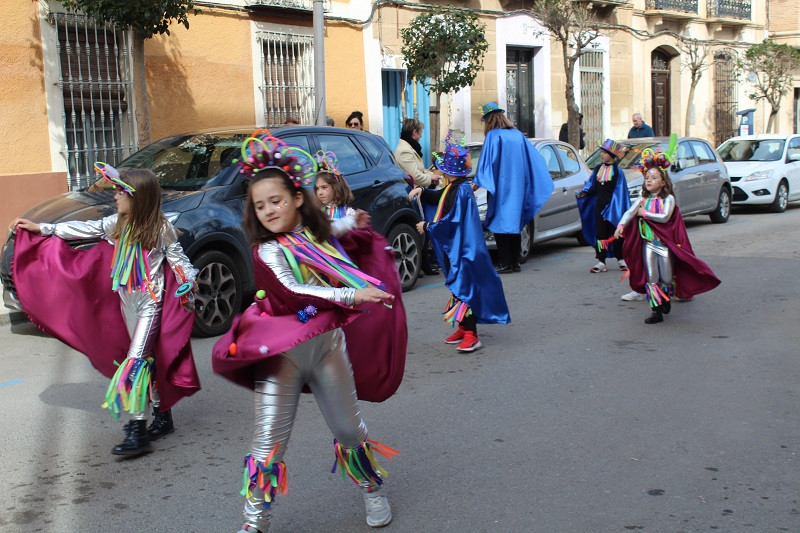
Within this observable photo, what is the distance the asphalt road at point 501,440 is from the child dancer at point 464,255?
12.2 inches

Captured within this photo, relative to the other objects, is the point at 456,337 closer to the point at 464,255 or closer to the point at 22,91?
the point at 464,255

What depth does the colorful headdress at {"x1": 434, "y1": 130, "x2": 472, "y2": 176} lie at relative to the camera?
6.97 m

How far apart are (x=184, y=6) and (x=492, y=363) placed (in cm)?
748

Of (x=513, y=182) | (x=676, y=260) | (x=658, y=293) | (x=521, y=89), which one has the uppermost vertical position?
(x=521, y=89)

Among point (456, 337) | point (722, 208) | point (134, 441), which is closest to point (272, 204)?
point (134, 441)

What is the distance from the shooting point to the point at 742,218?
17.1 meters

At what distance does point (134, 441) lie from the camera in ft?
16.4

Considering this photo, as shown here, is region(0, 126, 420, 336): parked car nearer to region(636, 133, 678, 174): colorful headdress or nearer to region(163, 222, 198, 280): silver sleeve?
region(163, 222, 198, 280): silver sleeve

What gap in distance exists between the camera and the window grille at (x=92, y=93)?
41.9ft

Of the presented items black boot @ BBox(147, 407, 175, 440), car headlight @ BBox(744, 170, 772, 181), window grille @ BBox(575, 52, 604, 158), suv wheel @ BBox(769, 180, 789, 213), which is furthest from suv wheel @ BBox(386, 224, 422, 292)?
window grille @ BBox(575, 52, 604, 158)

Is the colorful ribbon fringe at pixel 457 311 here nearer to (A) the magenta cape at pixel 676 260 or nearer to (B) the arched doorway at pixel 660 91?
(A) the magenta cape at pixel 676 260

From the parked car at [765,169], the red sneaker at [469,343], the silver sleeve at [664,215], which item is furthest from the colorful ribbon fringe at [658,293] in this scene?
the parked car at [765,169]

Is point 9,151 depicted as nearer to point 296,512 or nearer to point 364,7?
point 364,7

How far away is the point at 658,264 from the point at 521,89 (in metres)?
14.8
